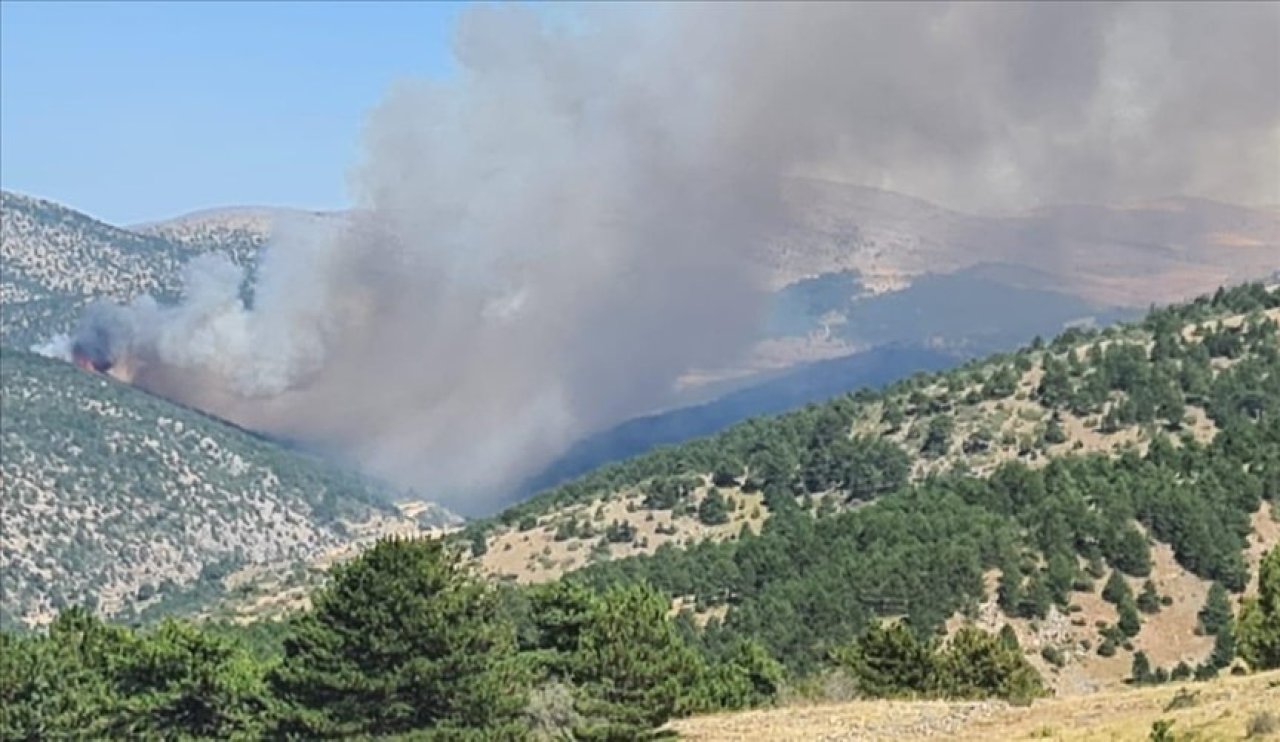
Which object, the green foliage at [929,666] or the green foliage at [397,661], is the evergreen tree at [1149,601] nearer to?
the green foliage at [929,666]

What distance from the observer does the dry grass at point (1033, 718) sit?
1443 inches

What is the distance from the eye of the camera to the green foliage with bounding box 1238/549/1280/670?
66.8 m

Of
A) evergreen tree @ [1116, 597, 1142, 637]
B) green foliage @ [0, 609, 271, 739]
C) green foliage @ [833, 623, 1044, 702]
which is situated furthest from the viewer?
evergreen tree @ [1116, 597, 1142, 637]

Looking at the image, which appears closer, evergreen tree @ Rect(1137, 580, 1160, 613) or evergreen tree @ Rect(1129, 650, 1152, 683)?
evergreen tree @ Rect(1129, 650, 1152, 683)

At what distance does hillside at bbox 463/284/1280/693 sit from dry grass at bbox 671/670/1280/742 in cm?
4281

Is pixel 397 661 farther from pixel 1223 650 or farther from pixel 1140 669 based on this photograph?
pixel 1223 650

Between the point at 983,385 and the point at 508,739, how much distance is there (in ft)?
507

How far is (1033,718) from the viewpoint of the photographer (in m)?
45.5

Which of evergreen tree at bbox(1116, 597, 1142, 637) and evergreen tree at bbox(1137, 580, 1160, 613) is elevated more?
evergreen tree at bbox(1137, 580, 1160, 613)

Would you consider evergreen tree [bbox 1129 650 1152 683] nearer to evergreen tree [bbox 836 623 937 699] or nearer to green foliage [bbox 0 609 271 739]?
evergreen tree [bbox 836 623 937 699]

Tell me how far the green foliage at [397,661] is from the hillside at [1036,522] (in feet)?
166

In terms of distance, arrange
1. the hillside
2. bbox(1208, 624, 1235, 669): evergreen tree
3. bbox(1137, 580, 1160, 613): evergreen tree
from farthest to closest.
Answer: bbox(1137, 580, 1160, 613): evergreen tree
the hillside
bbox(1208, 624, 1235, 669): evergreen tree

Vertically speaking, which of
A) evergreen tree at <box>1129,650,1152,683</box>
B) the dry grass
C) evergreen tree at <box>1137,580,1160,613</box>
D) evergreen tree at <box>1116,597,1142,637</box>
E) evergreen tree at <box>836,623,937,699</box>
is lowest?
the dry grass

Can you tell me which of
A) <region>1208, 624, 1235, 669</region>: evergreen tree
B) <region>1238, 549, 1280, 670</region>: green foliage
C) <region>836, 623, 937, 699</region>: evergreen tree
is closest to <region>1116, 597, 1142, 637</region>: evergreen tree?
<region>1208, 624, 1235, 669</region>: evergreen tree
